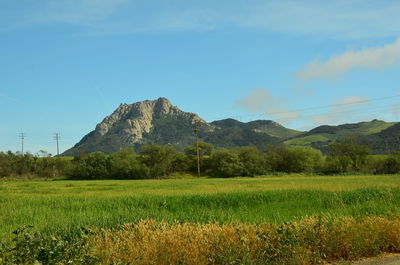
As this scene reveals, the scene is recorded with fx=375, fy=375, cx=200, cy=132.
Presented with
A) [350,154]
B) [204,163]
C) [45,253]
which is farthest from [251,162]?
[45,253]

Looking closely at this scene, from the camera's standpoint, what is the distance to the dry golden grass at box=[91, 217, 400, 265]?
729 cm

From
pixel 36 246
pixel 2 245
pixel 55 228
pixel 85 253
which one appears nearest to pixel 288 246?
pixel 85 253

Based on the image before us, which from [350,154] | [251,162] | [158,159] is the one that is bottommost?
[251,162]

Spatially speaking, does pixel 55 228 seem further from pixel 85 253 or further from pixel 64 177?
pixel 64 177

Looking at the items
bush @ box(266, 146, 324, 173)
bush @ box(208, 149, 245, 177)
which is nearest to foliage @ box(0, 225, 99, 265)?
bush @ box(208, 149, 245, 177)

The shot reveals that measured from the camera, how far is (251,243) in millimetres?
7969

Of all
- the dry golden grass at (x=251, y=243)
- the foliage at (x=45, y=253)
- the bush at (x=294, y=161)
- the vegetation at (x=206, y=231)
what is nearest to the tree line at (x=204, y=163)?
the bush at (x=294, y=161)

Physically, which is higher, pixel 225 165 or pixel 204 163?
pixel 204 163

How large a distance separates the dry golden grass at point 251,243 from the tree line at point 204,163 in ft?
302

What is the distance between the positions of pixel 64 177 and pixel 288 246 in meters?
108

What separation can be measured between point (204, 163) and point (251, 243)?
10351 centimetres

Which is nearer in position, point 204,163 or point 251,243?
point 251,243

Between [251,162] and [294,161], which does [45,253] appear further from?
[294,161]

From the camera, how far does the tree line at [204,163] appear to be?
334 feet
